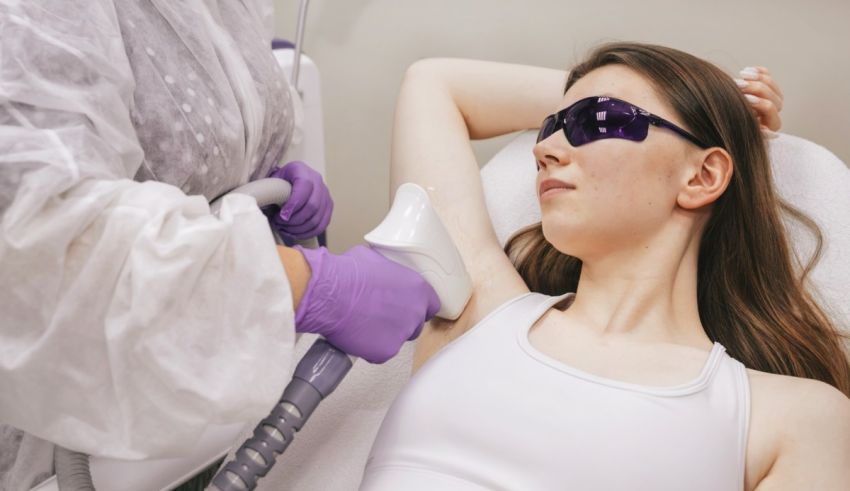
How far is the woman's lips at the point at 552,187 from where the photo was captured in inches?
46.9

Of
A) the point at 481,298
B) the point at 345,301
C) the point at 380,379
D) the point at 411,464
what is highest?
the point at 345,301

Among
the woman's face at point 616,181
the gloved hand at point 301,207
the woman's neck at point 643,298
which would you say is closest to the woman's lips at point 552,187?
the woman's face at point 616,181

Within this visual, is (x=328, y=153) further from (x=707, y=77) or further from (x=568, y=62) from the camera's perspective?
(x=707, y=77)

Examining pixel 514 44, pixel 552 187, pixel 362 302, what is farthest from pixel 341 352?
pixel 514 44

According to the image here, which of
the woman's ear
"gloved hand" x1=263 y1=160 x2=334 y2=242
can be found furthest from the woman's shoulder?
"gloved hand" x1=263 y1=160 x2=334 y2=242

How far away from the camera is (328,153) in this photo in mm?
2107

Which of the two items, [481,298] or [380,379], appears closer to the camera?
[481,298]

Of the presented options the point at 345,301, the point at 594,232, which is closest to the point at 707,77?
the point at 594,232

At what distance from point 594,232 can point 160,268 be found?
650 millimetres

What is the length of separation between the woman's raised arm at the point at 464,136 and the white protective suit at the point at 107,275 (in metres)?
0.46

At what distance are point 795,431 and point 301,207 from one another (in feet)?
2.68

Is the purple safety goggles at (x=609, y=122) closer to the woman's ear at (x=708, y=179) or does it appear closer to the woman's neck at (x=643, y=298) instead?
the woman's ear at (x=708, y=179)

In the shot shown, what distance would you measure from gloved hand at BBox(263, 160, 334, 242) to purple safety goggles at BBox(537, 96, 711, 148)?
0.44 meters

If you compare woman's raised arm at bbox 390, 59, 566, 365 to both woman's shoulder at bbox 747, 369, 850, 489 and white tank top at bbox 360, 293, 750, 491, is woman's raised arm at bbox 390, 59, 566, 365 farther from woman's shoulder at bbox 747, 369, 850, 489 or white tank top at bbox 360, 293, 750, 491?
woman's shoulder at bbox 747, 369, 850, 489
